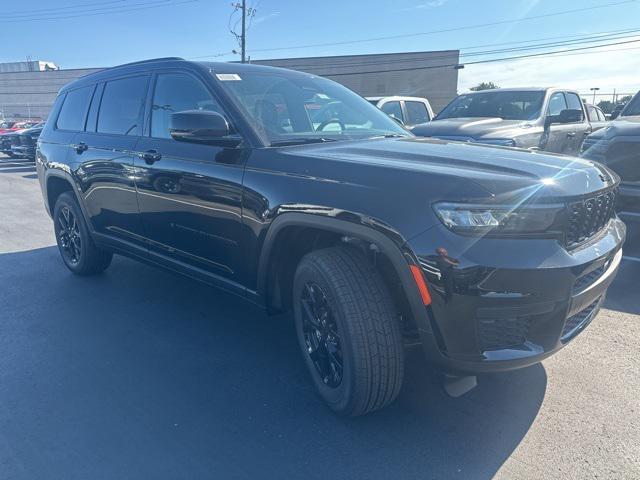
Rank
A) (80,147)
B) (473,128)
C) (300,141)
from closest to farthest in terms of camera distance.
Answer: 1. (300,141)
2. (80,147)
3. (473,128)

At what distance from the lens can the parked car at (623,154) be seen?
15.7 ft

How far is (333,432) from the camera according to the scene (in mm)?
2592

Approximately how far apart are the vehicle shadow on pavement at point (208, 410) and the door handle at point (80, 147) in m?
1.50

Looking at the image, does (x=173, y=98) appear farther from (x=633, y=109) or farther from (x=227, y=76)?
(x=633, y=109)

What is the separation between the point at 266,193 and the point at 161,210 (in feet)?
3.82

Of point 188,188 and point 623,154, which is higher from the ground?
point 623,154

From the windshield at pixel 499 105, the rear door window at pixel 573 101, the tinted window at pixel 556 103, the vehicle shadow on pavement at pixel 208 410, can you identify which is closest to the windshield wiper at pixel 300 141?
the vehicle shadow on pavement at pixel 208 410

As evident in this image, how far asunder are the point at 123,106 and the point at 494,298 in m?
3.42

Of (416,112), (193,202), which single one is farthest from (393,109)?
(193,202)

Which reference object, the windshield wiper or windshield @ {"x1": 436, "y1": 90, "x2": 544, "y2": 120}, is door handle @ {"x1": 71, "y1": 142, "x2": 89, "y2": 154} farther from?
windshield @ {"x1": 436, "y1": 90, "x2": 544, "y2": 120}

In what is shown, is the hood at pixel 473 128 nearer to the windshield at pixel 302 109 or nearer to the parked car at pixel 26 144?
the windshield at pixel 302 109

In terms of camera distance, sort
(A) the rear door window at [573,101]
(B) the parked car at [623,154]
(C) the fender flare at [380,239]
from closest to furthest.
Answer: (C) the fender flare at [380,239] < (B) the parked car at [623,154] < (A) the rear door window at [573,101]

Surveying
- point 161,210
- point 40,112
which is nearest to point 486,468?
point 161,210

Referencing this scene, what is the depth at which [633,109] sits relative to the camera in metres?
6.72
